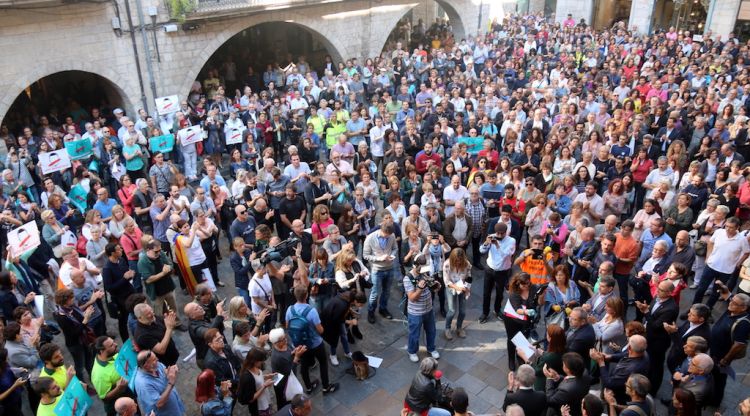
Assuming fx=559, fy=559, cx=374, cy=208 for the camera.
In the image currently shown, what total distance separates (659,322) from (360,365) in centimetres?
353

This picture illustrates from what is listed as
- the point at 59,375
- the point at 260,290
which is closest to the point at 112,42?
the point at 260,290

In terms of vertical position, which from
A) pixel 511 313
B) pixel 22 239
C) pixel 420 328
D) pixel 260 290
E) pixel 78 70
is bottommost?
pixel 420 328

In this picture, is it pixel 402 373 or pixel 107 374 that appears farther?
pixel 402 373

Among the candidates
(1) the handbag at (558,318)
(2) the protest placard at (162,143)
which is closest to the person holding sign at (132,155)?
(2) the protest placard at (162,143)

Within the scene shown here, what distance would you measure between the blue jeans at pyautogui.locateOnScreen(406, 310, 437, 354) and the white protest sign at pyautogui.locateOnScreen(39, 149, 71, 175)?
24.9ft

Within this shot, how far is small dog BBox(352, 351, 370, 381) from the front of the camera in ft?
23.1

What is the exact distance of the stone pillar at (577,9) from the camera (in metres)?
30.3

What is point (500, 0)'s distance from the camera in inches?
1106

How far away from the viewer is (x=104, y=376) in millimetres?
5473

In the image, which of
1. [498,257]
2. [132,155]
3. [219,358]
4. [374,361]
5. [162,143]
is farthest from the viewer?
[162,143]

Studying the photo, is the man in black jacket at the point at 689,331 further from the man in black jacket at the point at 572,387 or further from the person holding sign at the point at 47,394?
the person holding sign at the point at 47,394

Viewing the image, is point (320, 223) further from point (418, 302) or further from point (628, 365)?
point (628, 365)

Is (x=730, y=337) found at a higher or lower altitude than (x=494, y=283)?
higher

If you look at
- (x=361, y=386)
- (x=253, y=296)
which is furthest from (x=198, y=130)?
Answer: (x=361, y=386)
